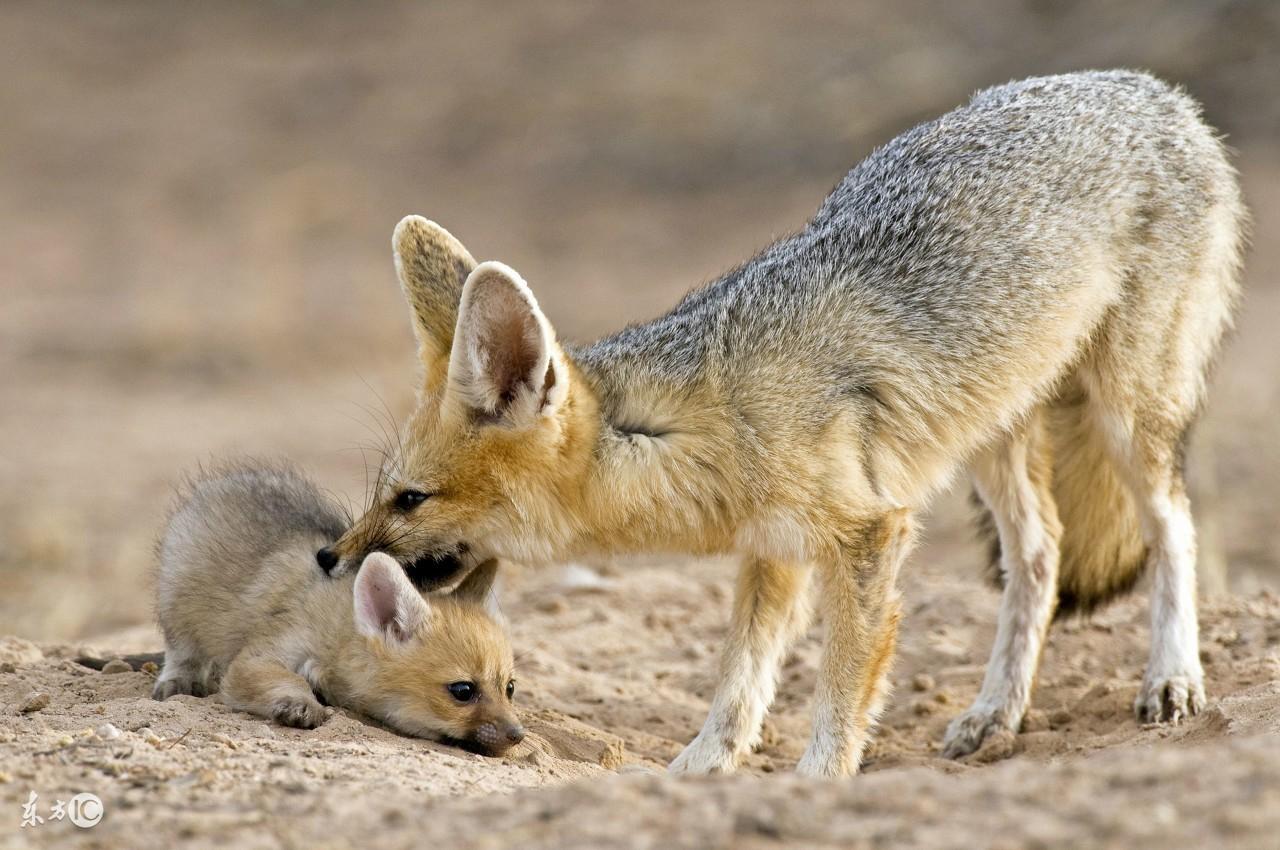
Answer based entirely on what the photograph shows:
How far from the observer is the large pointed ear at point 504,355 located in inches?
210

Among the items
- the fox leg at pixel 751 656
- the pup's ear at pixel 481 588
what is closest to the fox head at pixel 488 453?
the pup's ear at pixel 481 588

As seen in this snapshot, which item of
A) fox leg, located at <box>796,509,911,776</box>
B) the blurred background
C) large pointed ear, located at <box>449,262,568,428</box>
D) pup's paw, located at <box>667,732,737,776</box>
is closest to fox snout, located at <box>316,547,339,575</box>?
large pointed ear, located at <box>449,262,568,428</box>

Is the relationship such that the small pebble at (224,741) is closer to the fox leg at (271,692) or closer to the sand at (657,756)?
the sand at (657,756)

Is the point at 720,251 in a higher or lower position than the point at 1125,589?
higher

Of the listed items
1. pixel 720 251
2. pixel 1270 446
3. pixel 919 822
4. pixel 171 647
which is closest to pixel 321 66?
pixel 720 251

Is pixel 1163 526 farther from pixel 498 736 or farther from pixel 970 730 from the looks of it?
pixel 498 736

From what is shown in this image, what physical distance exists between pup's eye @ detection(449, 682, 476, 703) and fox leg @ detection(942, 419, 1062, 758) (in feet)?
7.22

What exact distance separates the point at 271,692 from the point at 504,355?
1.55m

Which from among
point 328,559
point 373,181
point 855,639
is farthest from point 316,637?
point 373,181

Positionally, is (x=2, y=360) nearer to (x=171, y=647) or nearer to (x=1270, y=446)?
(x=171, y=647)

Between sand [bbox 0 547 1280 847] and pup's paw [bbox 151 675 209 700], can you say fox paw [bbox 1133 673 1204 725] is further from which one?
pup's paw [bbox 151 675 209 700]

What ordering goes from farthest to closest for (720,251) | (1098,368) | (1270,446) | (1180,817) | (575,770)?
(720,251) < (1270,446) < (1098,368) < (575,770) < (1180,817)

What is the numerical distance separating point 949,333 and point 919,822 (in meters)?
2.83

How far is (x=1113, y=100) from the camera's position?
680cm
